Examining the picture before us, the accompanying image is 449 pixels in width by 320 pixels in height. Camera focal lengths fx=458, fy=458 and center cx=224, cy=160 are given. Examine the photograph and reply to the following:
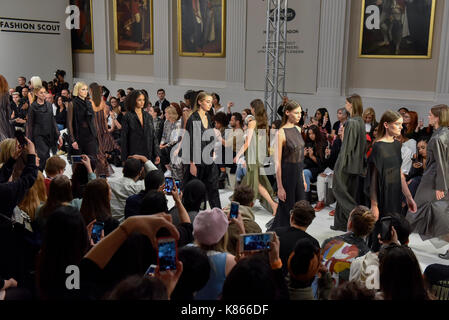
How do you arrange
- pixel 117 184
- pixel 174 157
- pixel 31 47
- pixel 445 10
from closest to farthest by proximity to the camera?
pixel 117 184
pixel 174 157
pixel 445 10
pixel 31 47

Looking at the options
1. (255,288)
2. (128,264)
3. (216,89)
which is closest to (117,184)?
(128,264)

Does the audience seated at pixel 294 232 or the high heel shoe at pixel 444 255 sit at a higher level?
the audience seated at pixel 294 232

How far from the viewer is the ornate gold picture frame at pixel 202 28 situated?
→ 13.1 metres

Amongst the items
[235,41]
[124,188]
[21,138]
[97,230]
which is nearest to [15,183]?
[21,138]

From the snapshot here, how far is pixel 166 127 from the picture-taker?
862 centimetres

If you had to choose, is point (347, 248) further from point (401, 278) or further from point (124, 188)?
point (124, 188)

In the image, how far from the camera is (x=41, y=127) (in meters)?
7.66

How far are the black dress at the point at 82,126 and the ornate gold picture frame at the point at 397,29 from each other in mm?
6514

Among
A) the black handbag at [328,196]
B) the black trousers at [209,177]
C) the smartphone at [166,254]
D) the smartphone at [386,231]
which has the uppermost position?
the smartphone at [166,254]

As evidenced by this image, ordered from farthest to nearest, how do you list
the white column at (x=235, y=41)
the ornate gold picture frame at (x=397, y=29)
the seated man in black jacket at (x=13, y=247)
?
the white column at (x=235, y=41) → the ornate gold picture frame at (x=397, y=29) → the seated man in black jacket at (x=13, y=247)

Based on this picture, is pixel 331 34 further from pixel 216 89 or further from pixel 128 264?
pixel 128 264

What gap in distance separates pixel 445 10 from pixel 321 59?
288 cm

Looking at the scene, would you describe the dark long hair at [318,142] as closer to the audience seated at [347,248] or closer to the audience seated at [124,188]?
the audience seated at [124,188]

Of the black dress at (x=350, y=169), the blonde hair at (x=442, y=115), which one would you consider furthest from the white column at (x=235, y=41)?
the blonde hair at (x=442, y=115)
